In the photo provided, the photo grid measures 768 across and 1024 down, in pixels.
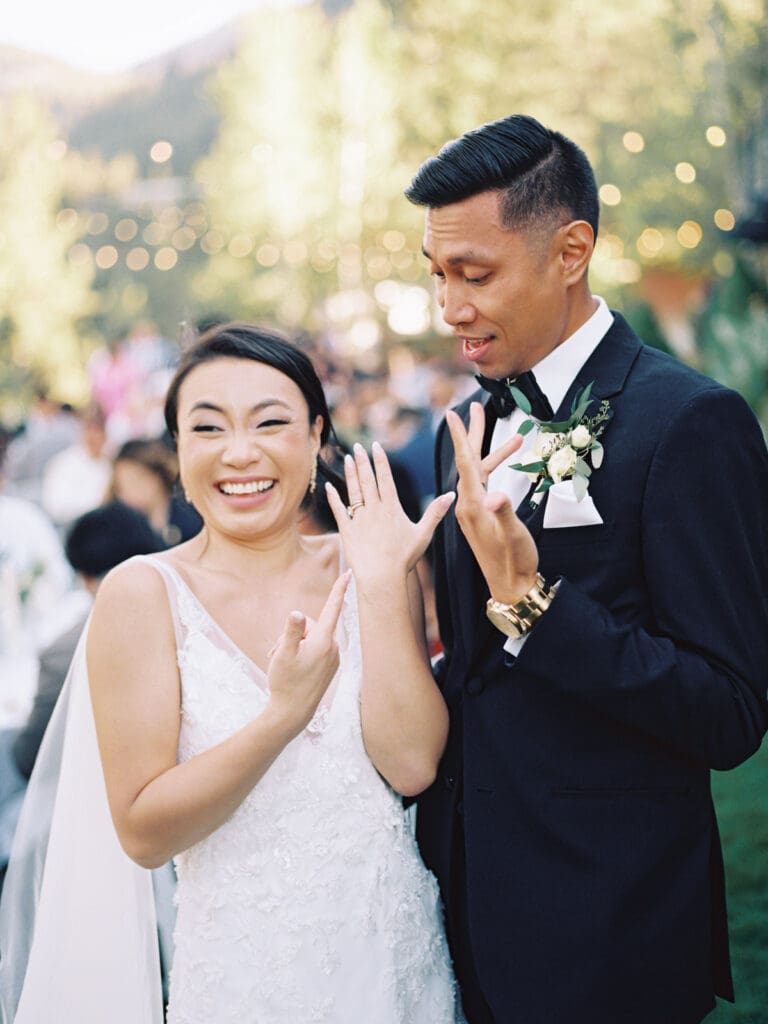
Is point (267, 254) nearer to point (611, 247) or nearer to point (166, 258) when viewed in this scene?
point (166, 258)

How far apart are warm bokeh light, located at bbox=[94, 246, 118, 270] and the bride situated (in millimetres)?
33977

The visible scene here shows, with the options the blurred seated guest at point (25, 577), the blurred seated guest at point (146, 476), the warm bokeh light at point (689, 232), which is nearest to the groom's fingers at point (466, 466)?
the blurred seated guest at point (25, 577)

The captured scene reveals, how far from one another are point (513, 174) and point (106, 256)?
34.7 meters

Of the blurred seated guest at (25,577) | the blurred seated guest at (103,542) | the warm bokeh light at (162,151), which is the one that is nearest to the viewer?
the blurred seated guest at (103,542)

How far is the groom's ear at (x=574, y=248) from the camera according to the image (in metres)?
2.22

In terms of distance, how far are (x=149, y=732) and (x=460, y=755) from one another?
67cm

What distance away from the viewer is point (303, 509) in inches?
111

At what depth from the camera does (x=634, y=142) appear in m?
15.0

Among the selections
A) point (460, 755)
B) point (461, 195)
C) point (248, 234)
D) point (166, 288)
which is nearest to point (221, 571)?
point (460, 755)

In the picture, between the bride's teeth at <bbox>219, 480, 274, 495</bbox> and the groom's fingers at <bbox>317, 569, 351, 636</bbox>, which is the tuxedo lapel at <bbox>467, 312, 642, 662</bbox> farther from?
the bride's teeth at <bbox>219, 480, 274, 495</bbox>

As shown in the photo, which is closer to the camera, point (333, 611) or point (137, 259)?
point (333, 611)

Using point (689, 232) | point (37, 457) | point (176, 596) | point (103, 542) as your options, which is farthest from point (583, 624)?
point (689, 232)

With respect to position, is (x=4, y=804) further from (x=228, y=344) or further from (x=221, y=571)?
(x=228, y=344)

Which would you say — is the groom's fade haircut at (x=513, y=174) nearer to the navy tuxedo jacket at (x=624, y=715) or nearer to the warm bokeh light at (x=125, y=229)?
the navy tuxedo jacket at (x=624, y=715)
